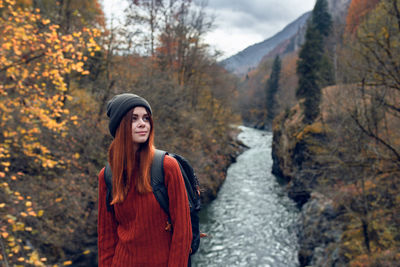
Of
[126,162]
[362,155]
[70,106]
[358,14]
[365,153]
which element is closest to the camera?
[126,162]

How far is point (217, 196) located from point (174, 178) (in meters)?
14.7

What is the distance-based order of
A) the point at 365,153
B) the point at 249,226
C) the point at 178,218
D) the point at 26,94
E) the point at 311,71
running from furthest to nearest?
the point at 311,71 → the point at 249,226 → the point at 365,153 → the point at 26,94 → the point at 178,218

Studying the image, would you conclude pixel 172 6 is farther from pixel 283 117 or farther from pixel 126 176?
pixel 126 176

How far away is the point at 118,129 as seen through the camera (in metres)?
1.73

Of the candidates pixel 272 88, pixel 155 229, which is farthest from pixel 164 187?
pixel 272 88

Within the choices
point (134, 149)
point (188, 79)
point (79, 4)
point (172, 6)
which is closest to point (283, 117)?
point (188, 79)

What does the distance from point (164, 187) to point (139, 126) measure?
46 cm

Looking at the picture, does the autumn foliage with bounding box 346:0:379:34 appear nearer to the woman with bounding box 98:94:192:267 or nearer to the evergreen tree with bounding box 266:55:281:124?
Result: the woman with bounding box 98:94:192:267

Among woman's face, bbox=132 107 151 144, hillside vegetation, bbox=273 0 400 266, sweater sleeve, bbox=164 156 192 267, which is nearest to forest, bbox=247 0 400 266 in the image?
hillside vegetation, bbox=273 0 400 266

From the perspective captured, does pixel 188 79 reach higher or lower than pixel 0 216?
higher

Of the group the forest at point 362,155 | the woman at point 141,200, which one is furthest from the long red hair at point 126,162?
the forest at point 362,155

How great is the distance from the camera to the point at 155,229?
169 cm

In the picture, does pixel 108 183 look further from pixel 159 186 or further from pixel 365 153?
pixel 365 153

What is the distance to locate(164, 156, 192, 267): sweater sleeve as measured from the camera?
63.9 inches
